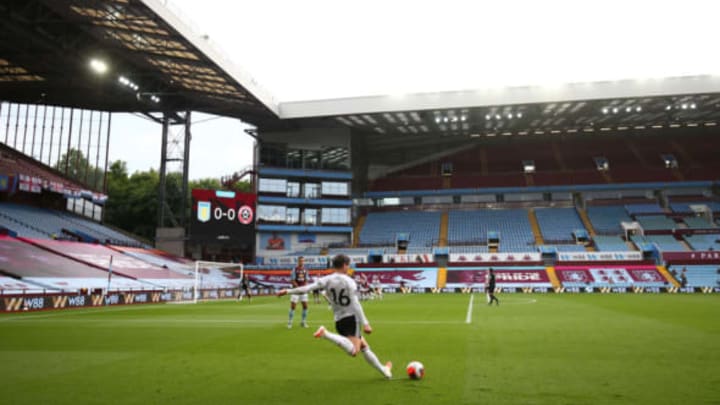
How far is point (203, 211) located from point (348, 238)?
2085cm

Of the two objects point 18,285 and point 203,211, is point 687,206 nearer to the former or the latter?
point 203,211

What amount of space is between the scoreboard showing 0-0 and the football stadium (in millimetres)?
270

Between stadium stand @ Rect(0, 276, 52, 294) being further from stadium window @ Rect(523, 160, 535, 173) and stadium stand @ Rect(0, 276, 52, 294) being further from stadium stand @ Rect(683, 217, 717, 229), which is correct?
stadium stand @ Rect(683, 217, 717, 229)

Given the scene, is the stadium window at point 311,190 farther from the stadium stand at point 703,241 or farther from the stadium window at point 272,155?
the stadium stand at point 703,241

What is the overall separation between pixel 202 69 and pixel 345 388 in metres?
37.8

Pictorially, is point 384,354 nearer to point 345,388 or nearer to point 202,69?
point 345,388

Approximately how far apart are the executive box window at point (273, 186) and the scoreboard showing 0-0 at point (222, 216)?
10693 mm

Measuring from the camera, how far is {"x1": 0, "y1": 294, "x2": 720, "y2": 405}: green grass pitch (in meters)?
6.41

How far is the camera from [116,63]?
42.2 metres

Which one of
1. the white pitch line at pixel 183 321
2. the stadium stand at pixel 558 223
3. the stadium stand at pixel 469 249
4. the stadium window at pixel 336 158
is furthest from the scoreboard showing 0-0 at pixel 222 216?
the stadium stand at pixel 558 223

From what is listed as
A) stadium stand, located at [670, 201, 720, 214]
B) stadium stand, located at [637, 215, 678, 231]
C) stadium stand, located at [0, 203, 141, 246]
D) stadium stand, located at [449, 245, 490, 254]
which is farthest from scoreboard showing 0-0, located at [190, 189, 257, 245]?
stadium stand, located at [670, 201, 720, 214]

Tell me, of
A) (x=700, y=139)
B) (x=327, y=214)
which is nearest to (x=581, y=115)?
(x=700, y=139)

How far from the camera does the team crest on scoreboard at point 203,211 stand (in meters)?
45.7

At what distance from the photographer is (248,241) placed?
4725 cm
